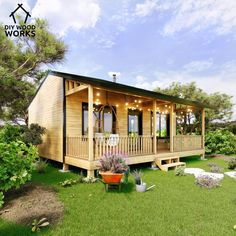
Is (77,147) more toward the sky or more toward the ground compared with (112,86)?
more toward the ground

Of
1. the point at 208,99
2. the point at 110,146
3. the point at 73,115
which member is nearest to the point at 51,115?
the point at 73,115

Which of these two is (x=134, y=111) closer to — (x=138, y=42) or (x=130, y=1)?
(x=130, y=1)

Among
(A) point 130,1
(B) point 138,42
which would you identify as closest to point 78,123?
(A) point 130,1

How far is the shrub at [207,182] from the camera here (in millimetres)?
5683

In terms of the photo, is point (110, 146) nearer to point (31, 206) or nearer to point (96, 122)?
point (96, 122)

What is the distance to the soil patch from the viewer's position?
3.71 meters

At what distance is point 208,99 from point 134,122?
1069 cm

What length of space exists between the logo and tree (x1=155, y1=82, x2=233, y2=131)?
13.1m

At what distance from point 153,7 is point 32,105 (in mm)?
9419

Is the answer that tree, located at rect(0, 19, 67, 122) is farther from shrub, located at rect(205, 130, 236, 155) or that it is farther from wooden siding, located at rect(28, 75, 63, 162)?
shrub, located at rect(205, 130, 236, 155)

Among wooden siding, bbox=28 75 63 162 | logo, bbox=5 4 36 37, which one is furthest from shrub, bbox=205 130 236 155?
logo, bbox=5 4 36 37

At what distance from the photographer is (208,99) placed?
18766 millimetres

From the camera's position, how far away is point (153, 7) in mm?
11758

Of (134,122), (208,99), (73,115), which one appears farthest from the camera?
(208,99)
